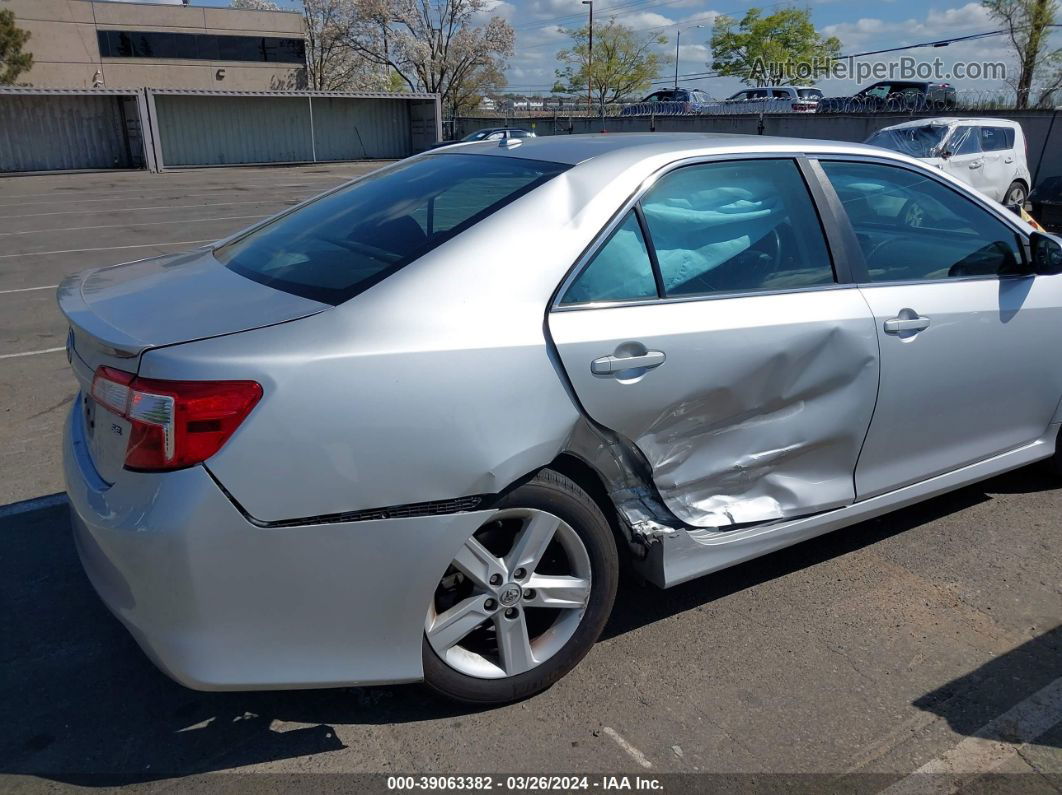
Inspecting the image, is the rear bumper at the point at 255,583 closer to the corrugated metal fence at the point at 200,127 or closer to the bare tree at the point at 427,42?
the corrugated metal fence at the point at 200,127

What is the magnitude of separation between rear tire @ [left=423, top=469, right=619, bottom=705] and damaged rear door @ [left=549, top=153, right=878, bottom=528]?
308mm

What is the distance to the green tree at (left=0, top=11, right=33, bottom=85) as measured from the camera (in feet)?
123

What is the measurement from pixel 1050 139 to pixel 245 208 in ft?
62.9

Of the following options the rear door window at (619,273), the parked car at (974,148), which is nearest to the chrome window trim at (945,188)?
the rear door window at (619,273)

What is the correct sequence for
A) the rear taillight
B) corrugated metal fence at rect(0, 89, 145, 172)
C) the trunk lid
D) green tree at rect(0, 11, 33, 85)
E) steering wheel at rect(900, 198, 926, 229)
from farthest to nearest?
green tree at rect(0, 11, 33, 85)
corrugated metal fence at rect(0, 89, 145, 172)
steering wheel at rect(900, 198, 926, 229)
the trunk lid
the rear taillight

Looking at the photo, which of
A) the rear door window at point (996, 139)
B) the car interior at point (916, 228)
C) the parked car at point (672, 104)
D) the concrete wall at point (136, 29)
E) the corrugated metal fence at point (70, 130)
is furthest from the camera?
the concrete wall at point (136, 29)

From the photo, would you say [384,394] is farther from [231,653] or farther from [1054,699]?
[1054,699]

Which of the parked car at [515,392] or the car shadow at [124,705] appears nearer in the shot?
the parked car at [515,392]

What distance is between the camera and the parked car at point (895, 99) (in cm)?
2452

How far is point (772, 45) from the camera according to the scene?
2579 inches

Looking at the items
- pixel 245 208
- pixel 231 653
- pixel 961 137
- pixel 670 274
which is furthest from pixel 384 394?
pixel 245 208

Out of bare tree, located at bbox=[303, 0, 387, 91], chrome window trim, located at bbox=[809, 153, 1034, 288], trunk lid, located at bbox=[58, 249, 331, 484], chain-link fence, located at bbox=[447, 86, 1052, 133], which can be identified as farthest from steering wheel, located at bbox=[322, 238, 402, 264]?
bare tree, located at bbox=[303, 0, 387, 91]

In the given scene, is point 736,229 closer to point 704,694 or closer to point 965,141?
point 704,694

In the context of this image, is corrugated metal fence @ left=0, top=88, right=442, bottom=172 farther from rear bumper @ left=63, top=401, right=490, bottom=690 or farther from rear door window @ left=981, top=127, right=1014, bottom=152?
rear bumper @ left=63, top=401, right=490, bottom=690
